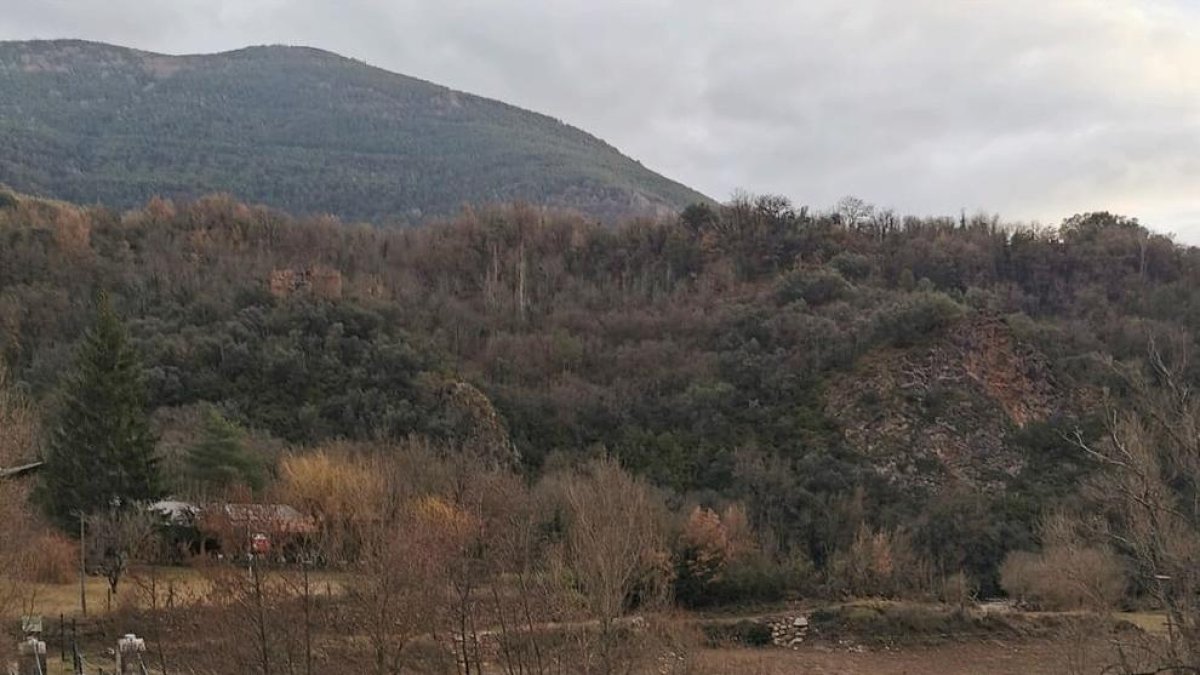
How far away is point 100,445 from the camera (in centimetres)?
2527

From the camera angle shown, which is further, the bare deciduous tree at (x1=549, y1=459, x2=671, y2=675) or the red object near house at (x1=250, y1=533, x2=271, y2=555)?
the red object near house at (x1=250, y1=533, x2=271, y2=555)

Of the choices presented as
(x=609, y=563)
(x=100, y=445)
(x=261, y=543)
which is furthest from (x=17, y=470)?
(x=100, y=445)

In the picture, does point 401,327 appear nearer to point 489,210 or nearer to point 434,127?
point 489,210

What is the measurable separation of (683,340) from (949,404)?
47.7 feet

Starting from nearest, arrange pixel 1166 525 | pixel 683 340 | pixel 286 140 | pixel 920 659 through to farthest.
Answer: pixel 1166 525 < pixel 920 659 < pixel 683 340 < pixel 286 140

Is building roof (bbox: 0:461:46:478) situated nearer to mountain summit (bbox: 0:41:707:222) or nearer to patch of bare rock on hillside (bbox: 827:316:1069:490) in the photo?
patch of bare rock on hillside (bbox: 827:316:1069:490)

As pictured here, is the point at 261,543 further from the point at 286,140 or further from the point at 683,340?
the point at 286,140

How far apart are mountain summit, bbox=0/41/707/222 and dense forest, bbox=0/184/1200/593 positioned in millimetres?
28704

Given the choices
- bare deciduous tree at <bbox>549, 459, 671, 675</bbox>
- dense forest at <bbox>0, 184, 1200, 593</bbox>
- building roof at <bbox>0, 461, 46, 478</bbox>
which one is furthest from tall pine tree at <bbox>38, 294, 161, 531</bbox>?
bare deciduous tree at <bbox>549, 459, 671, 675</bbox>

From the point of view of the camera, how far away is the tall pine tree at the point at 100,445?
2497cm

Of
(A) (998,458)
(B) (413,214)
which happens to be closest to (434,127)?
(B) (413,214)

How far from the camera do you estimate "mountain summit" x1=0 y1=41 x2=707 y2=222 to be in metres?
88.8

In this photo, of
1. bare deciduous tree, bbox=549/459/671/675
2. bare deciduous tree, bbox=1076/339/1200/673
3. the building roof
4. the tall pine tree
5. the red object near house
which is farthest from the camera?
the tall pine tree

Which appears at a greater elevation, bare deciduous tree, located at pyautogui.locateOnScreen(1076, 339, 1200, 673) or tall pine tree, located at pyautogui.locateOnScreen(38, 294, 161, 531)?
bare deciduous tree, located at pyautogui.locateOnScreen(1076, 339, 1200, 673)
